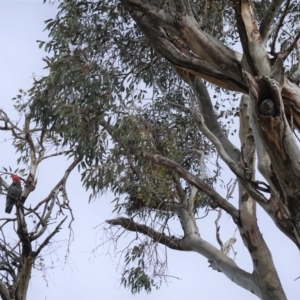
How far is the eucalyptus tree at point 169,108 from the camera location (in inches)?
205

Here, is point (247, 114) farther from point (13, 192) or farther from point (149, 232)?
point (13, 192)

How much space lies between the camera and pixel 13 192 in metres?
6.52

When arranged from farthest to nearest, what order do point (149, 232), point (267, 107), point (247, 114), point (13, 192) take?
point (149, 232) → point (247, 114) → point (13, 192) → point (267, 107)

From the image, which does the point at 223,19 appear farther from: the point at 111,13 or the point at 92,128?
the point at 92,128

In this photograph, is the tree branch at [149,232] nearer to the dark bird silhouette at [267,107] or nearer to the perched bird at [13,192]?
the perched bird at [13,192]

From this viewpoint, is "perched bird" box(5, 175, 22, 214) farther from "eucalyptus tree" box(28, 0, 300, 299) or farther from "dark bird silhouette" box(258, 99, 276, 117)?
"dark bird silhouette" box(258, 99, 276, 117)

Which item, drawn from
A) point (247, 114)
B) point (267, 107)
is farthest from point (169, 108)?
point (267, 107)

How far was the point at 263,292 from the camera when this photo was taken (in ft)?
20.4

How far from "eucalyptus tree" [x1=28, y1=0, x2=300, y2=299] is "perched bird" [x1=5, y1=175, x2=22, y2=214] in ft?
2.05

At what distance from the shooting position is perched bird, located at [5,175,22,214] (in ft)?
20.8

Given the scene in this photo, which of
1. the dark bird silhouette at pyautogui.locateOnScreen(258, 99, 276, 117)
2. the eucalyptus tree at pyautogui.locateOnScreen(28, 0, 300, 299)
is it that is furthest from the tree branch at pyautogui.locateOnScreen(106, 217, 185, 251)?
the dark bird silhouette at pyautogui.locateOnScreen(258, 99, 276, 117)

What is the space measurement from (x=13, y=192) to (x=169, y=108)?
7.13ft

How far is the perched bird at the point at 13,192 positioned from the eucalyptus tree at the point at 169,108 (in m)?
0.63

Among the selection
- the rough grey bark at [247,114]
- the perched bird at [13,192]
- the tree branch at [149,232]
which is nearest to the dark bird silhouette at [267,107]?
the rough grey bark at [247,114]
